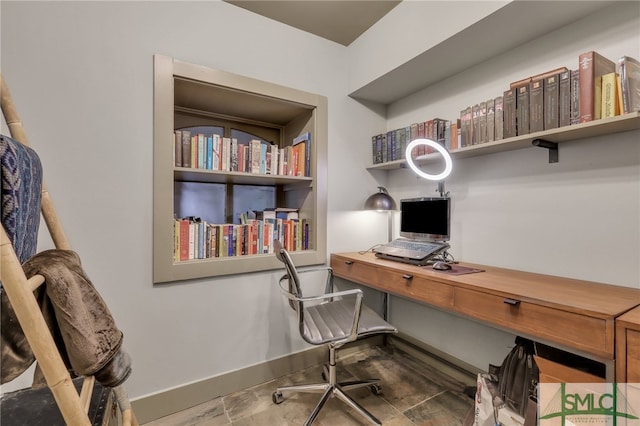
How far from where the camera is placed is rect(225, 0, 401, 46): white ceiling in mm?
1865

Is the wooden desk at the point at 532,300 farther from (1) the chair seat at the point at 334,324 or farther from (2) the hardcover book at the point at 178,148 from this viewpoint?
(2) the hardcover book at the point at 178,148

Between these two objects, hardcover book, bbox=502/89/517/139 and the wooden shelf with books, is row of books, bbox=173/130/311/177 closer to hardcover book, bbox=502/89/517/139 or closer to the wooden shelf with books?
the wooden shelf with books

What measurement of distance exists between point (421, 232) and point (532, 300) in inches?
35.4

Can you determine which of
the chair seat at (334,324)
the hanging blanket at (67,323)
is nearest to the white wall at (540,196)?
the chair seat at (334,324)

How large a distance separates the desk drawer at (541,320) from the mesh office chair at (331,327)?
0.46 m

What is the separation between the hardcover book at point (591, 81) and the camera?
123 cm

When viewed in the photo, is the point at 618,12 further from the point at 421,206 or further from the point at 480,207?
the point at 421,206

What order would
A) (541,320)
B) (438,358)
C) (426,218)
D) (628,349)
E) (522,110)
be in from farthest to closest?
(438,358)
(426,218)
(522,110)
(541,320)
(628,349)

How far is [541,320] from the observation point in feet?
3.53

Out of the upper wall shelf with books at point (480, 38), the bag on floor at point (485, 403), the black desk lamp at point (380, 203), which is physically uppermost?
the upper wall shelf with books at point (480, 38)

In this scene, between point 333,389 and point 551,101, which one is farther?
point 333,389

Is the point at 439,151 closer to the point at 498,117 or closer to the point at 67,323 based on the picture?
the point at 498,117

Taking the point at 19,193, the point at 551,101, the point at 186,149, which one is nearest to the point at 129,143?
the point at 186,149

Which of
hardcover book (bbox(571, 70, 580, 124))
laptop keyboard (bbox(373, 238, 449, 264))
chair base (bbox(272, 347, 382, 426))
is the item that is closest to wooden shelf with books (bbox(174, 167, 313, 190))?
laptop keyboard (bbox(373, 238, 449, 264))
